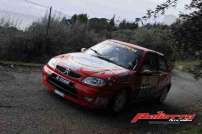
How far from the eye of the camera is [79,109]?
33.5 ft

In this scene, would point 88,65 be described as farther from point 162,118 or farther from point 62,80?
point 162,118

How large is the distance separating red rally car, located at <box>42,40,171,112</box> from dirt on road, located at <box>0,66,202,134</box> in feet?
1.02

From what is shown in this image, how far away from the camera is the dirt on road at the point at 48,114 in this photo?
830cm

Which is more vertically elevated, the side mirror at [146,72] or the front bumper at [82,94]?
the side mirror at [146,72]

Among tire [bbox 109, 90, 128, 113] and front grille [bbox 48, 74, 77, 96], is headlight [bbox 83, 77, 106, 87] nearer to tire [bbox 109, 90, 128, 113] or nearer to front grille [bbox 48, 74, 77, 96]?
front grille [bbox 48, 74, 77, 96]

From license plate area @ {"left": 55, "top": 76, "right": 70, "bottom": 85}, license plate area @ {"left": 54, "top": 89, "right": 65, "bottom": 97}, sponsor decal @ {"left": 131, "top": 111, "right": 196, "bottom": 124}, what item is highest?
license plate area @ {"left": 55, "top": 76, "right": 70, "bottom": 85}

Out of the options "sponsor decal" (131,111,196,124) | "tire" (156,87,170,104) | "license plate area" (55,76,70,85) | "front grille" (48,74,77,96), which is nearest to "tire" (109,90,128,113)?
"sponsor decal" (131,111,196,124)

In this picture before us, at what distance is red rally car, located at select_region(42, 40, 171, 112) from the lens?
981cm

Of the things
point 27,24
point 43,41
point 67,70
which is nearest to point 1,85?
point 67,70

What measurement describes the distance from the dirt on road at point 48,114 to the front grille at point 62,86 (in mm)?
328

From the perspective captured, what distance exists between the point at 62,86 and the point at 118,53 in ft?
6.78

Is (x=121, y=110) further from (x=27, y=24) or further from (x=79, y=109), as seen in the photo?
(x=27, y=24)

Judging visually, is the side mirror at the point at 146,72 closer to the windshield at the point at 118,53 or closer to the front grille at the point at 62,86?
the windshield at the point at 118,53

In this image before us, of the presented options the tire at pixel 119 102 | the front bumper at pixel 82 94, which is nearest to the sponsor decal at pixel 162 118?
the tire at pixel 119 102
